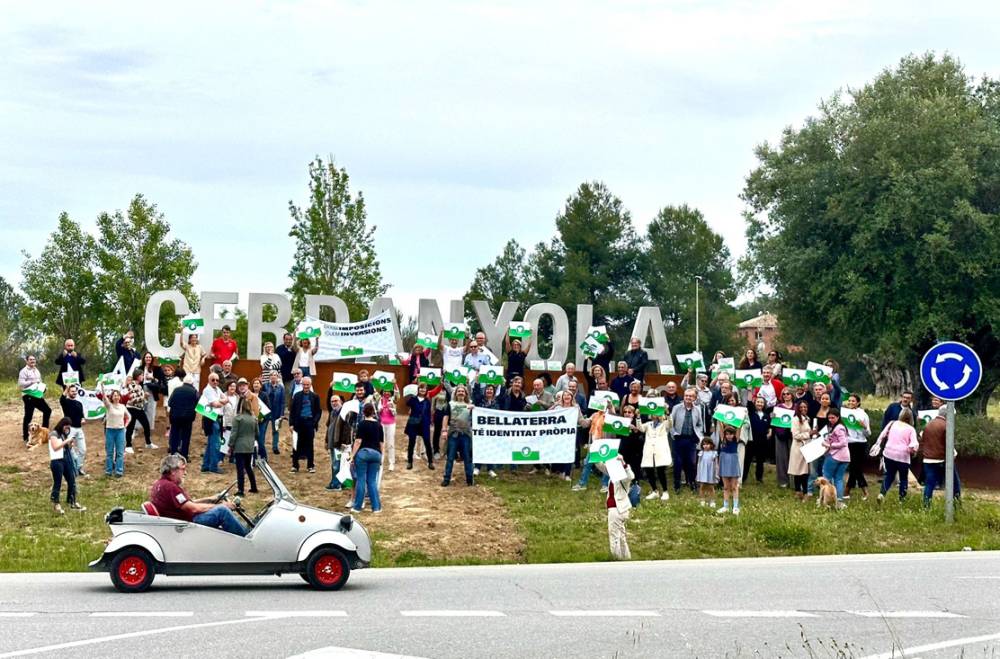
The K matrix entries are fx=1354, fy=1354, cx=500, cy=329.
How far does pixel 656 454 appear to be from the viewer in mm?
24547

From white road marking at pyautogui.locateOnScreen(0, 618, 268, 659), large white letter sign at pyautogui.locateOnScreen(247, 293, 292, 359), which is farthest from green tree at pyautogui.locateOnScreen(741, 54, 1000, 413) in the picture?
white road marking at pyautogui.locateOnScreen(0, 618, 268, 659)

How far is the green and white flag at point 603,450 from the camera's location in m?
23.8

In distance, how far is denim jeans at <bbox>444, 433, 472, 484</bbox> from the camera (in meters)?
24.8

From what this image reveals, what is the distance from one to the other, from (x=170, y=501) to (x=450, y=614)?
13.2ft

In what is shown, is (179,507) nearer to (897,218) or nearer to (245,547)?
(245,547)

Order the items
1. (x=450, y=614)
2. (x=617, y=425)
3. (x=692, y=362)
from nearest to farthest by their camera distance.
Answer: (x=450, y=614) → (x=617, y=425) → (x=692, y=362)

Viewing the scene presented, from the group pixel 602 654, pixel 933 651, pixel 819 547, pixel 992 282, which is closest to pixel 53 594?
pixel 602 654

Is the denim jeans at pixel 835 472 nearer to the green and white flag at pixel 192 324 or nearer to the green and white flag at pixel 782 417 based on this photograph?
the green and white flag at pixel 782 417

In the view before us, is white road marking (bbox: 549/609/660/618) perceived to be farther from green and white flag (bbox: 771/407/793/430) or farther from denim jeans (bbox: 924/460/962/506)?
green and white flag (bbox: 771/407/793/430)

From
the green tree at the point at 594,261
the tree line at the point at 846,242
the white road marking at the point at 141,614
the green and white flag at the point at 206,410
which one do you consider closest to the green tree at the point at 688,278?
the green tree at the point at 594,261

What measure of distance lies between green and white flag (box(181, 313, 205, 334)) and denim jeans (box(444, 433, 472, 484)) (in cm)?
755

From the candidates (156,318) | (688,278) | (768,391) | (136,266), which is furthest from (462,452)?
(688,278)

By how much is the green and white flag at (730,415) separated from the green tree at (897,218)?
1854 centimetres

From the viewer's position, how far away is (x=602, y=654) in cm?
1039
